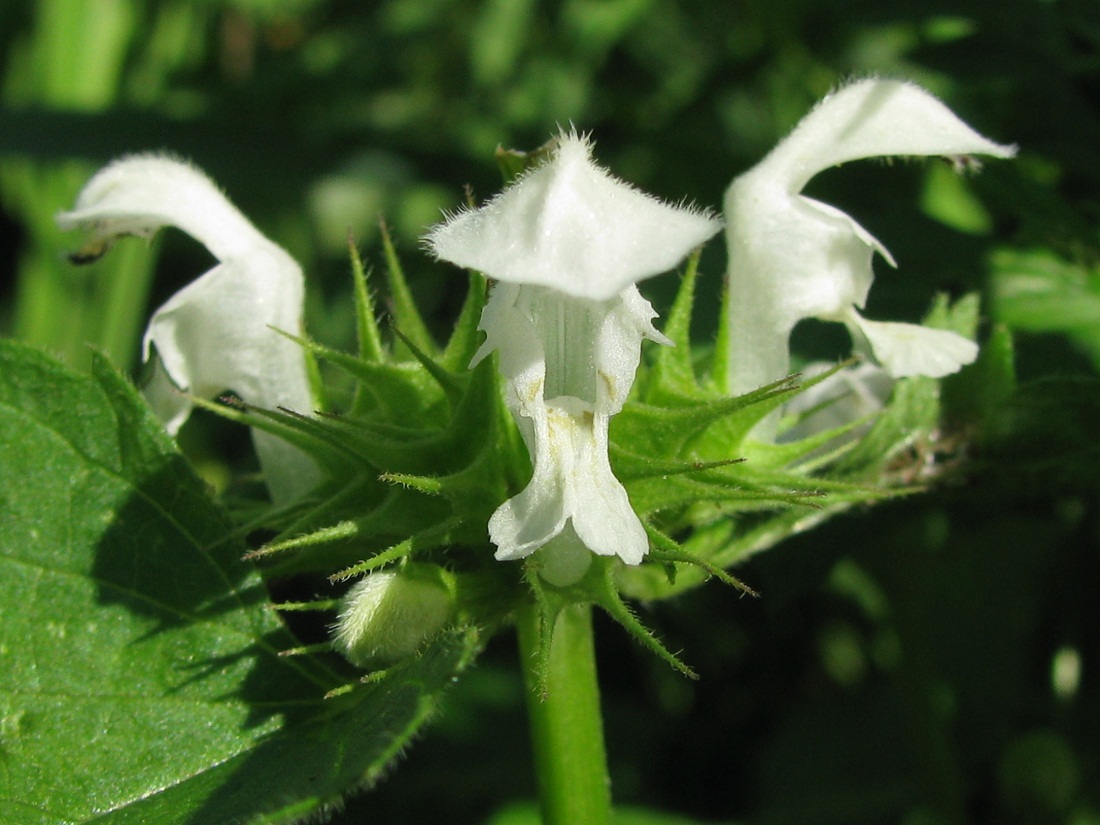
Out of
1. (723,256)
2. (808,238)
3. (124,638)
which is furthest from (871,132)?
(124,638)

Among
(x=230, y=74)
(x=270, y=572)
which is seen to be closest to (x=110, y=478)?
(x=270, y=572)

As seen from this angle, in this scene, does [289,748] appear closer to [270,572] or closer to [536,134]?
[270,572]

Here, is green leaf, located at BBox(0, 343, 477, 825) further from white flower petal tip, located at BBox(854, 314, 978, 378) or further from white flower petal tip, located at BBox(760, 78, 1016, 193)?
white flower petal tip, located at BBox(760, 78, 1016, 193)

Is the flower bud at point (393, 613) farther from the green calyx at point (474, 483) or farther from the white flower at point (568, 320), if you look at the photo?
the white flower at point (568, 320)

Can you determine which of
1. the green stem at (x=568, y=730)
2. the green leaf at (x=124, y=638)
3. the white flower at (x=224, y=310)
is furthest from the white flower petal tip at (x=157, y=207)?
the green stem at (x=568, y=730)

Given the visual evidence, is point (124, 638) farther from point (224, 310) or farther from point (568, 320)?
point (568, 320)

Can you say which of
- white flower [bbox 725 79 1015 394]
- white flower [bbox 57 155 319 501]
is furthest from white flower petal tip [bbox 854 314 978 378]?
white flower [bbox 57 155 319 501]
